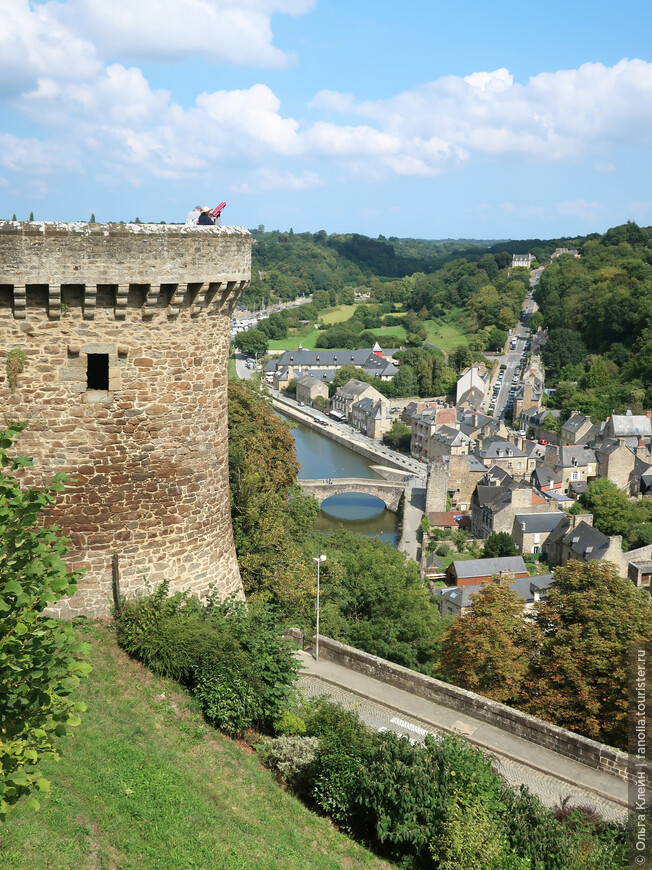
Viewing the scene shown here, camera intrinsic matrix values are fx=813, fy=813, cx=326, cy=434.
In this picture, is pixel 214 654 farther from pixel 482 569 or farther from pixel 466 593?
pixel 482 569

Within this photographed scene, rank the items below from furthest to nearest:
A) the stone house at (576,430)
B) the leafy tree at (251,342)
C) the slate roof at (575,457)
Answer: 1. the leafy tree at (251,342)
2. the stone house at (576,430)
3. the slate roof at (575,457)

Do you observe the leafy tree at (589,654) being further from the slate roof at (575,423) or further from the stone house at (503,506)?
the slate roof at (575,423)

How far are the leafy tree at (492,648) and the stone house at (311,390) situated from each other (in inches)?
3421

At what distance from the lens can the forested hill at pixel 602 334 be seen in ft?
315

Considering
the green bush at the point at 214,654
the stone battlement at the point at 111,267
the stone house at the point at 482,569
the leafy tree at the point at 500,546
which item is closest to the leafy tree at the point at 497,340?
the leafy tree at the point at 500,546

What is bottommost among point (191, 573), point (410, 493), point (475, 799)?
point (410, 493)

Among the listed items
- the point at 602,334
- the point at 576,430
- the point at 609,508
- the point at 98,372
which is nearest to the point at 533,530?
the point at 609,508

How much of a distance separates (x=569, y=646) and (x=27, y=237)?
561 inches

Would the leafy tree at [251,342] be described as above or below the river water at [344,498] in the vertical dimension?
above

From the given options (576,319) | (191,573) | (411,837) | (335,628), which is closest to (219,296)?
A: (191,573)

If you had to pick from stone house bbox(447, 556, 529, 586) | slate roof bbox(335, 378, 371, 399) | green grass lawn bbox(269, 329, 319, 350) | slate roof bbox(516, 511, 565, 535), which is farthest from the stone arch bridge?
green grass lawn bbox(269, 329, 319, 350)

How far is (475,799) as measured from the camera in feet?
33.1

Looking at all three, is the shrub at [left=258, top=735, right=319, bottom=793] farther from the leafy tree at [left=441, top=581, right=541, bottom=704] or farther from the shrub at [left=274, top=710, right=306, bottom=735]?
the leafy tree at [left=441, top=581, right=541, bottom=704]

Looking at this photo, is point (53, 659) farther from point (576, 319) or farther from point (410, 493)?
point (576, 319)
